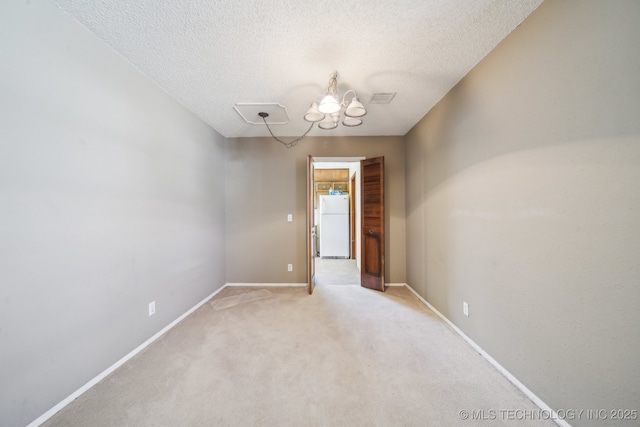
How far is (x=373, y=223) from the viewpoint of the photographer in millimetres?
3469

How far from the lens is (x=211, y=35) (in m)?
1.54

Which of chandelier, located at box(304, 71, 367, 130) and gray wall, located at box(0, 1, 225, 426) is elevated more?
chandelier, located at box(304, 71, 367, 130)

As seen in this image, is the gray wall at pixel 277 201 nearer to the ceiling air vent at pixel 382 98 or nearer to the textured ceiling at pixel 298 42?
the ceiling air vent at pixel 382 98

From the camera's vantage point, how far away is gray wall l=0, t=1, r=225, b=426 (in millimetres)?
1140

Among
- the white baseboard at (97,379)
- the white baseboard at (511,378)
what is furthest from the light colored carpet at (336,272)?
the white baseboard at (97,379)

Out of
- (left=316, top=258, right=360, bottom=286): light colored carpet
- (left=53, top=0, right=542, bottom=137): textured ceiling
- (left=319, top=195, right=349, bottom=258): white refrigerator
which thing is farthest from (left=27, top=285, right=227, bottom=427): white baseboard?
(left=319, top=195, right=349, bottom=258): white refrigerator

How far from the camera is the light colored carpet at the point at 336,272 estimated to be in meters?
3.83

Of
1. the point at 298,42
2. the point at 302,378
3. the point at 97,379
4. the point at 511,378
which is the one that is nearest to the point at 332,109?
the point at 298,42

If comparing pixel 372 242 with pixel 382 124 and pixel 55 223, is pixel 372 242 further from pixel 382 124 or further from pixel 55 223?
pixel 55 223

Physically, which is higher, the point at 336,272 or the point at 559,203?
the point at 559,203

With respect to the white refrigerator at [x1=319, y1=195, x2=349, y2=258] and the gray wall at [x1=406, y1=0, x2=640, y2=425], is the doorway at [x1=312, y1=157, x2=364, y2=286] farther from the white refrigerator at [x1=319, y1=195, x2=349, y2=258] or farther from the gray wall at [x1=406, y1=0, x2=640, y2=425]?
the gray wall at [x1=406, y1=0, x2=640, y2=425]

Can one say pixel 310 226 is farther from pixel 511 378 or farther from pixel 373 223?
pixel 511 378

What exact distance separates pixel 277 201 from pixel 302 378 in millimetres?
2492

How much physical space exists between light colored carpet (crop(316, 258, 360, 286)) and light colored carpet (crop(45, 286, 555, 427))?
1.35 meters
